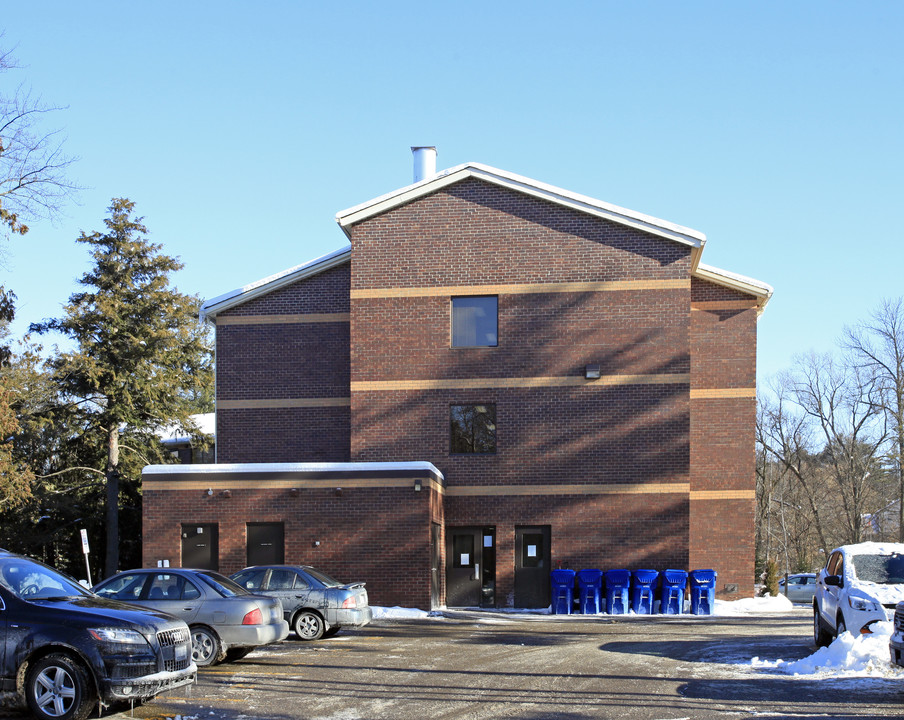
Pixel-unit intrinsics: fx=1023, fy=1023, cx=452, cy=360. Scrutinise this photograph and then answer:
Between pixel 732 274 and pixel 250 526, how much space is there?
52.2 feet

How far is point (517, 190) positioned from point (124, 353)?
69.0ft

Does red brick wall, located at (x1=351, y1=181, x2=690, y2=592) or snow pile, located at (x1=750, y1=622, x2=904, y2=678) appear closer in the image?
snow pile, located at (x1=750, y1=622, x2=904, y2=678)

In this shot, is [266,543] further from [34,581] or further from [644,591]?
[34,581]

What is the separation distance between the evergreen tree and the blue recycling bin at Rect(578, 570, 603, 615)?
68.9 ft

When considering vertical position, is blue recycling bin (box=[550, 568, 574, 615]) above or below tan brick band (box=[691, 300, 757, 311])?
below

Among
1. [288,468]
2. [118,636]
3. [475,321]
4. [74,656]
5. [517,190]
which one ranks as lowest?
[74,656]

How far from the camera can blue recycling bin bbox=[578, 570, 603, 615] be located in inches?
1059

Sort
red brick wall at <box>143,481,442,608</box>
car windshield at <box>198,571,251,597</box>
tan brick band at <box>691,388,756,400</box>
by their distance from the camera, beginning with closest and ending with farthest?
1. car windshield at <box>198,571,251,597</box>
2. red brick wall at <box>143,481,442,608</box>
3. tan brick band at <box>691,388,756,400</box>

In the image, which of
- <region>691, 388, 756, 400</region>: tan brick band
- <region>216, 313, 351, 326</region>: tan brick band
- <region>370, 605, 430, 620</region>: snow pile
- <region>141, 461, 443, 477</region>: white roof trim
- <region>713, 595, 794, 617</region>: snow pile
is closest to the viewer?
<region>370, 605, 430, 620</region>: snow pile

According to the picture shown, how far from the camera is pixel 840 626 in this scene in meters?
15.2

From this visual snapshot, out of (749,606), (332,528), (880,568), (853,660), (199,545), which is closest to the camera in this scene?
(853,660)

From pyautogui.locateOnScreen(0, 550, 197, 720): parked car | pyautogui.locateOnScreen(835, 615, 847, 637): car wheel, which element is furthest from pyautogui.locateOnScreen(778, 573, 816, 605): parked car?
pyautogui.locateOnScreen(0, 550, 197, 720): parked car

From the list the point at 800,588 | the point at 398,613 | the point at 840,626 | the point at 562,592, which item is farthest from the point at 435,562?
the point at 800,588

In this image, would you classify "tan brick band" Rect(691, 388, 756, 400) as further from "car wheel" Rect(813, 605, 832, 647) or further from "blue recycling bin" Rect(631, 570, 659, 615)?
"car wheel" Rect(813, 605, 832, 647)
